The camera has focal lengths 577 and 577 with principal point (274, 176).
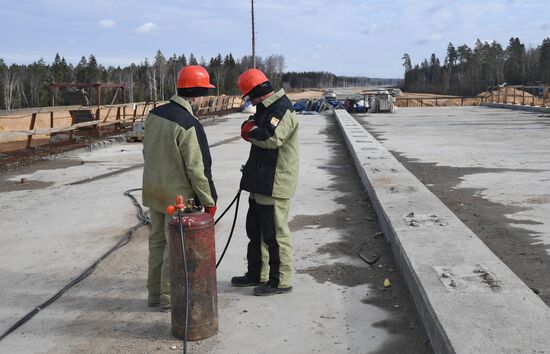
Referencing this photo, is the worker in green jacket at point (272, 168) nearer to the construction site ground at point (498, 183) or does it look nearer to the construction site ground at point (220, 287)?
the construction site ground at point (220, 287)

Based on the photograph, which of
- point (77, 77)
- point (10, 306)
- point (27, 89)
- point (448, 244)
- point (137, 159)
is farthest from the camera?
point (77, 77)

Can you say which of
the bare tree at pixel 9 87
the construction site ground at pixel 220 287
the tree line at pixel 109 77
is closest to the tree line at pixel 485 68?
the tree line at pixel 109 77

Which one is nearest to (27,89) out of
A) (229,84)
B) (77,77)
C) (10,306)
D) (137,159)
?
(77,77)

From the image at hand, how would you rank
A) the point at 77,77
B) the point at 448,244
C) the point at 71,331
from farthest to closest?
the point at 77,77 < the point at 448,244 < the point at 71,331

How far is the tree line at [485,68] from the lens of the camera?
338 feet

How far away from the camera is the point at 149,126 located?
4141mm

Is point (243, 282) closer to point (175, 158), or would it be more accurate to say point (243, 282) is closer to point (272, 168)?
point (272, 168)

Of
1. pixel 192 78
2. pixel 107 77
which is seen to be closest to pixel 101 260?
pixel 192 78

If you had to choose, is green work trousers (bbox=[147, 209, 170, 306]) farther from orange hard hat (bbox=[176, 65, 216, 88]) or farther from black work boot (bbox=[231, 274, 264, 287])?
orange hard hat (bbox=[176, 65, 216, 88])

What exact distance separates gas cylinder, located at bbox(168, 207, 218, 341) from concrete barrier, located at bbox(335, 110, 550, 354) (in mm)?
1427

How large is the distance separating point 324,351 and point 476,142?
1383cm

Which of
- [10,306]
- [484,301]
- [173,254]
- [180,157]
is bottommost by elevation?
[10,306]

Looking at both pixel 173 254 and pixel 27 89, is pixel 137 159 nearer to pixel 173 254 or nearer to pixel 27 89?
pixel 173 254

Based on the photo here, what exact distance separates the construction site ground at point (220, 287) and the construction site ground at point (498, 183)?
0.84 meters
